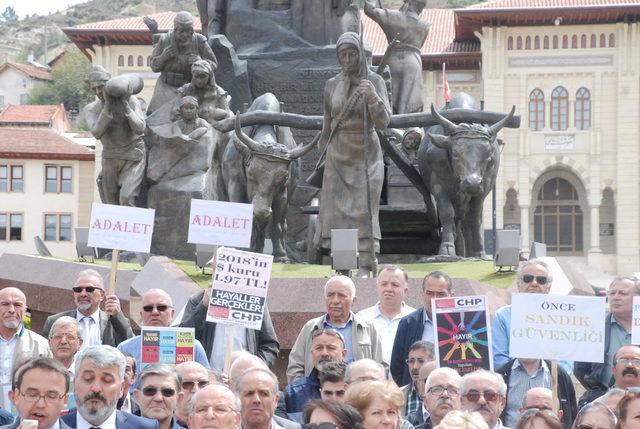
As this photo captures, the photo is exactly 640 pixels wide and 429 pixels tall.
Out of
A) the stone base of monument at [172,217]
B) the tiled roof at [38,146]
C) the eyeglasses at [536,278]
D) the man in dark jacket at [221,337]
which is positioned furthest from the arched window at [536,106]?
the eyeglasses at [536,278]

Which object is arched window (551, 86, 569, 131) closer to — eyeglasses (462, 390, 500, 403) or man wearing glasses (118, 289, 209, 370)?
man wearing glasses (118, 289, 209, 370)

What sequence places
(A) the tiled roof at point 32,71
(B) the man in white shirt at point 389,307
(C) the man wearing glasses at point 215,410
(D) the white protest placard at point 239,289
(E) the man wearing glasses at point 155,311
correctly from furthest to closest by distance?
1. (A) the tiled roof at point 32,71
2. (B) the man in white shirt at point 389,307
3. (D) the white protest placard at point 239,289
4. (E) the man wearing glasses at point 155,311
5. (C) the man wearing glasses at point 215,410

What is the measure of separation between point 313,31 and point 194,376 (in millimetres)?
12598

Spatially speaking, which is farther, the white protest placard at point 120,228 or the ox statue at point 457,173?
the ox statue at point 457,173

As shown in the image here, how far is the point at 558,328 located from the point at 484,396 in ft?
3.97

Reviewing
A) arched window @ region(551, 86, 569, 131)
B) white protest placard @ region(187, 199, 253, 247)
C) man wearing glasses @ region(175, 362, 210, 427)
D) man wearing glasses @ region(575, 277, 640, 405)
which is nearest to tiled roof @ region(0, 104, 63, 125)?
arched window @ region(551, 86, 569, 131)

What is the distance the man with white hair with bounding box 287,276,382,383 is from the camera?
1030cm

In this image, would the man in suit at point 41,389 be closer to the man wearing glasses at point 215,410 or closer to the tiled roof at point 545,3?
the man wearing glasses at point 215,410

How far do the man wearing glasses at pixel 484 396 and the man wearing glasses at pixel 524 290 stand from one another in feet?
6.58

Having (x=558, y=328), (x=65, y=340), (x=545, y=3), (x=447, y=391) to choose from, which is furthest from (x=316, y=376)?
(x=545, y=3)

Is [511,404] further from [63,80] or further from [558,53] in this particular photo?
[63,80]

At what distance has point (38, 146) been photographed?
8219cm

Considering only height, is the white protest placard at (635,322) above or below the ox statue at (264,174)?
below

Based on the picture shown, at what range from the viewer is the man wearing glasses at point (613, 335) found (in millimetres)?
10297
